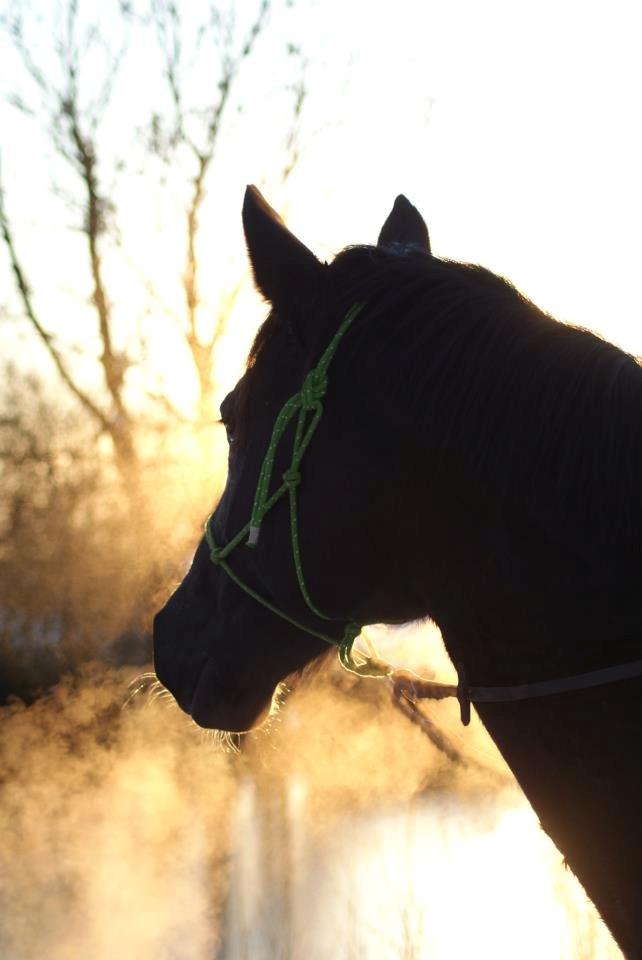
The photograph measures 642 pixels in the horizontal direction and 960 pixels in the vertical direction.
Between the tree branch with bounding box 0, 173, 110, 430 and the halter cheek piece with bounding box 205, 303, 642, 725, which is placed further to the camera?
the tree branch with bounding box 0, 173, 110, 430

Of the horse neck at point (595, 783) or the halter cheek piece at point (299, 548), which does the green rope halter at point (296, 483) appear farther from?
the horse neck at point (595, 783)

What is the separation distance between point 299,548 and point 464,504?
339 mm

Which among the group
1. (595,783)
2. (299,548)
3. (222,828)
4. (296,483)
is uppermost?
(296,483)

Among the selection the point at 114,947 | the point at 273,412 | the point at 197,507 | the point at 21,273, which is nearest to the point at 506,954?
the point at 114,947

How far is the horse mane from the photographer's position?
1462mm

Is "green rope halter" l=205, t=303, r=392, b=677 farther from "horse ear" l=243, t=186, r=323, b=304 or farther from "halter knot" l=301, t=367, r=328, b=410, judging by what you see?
"horse ear" l=243, t=186, r=323, b=304

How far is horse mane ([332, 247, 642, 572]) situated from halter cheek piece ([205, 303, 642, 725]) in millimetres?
82

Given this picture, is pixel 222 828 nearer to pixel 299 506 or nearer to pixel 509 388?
pixel 299 506

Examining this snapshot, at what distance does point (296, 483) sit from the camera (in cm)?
180

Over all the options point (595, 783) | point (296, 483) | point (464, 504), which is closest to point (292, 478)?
point (296, 483)

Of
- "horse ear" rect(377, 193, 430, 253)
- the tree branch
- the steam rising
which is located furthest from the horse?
the tree branch

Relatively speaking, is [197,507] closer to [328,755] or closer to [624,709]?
[328,755]

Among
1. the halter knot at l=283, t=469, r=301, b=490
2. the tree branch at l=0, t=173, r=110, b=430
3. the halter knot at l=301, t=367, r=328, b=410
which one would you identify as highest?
the halter knot at l=301, t=367, r=328, b=410

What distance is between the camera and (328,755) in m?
9.62
